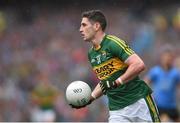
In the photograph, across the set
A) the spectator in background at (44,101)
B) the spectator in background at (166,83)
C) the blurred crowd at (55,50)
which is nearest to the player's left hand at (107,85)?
the spectator in background at (166,83)

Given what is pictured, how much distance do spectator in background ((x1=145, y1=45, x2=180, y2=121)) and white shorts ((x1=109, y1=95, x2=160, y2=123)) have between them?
3.89 metres

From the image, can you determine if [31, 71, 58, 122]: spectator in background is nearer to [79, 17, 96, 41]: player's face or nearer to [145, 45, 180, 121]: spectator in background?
[145, 45, 180, 121]: spectator in background

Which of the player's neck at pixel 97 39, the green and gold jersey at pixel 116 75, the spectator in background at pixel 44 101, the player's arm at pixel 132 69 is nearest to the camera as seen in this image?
the player's arm at pixel 132 69

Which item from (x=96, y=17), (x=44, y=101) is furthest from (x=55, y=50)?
(x=96, y=17)

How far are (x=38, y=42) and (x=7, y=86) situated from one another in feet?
5.05

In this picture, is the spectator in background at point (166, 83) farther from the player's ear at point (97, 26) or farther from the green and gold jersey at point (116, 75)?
the green and gold jersey at point (116, 75)

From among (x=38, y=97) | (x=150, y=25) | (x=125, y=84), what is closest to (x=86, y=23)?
(x=125, y=84)

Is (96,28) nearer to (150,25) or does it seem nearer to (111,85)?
(111,85)

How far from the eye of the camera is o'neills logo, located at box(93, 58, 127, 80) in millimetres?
7930

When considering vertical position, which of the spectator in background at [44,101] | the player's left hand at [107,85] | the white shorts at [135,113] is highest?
the player's left hand at [107,85]

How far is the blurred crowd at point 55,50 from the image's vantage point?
646 inches

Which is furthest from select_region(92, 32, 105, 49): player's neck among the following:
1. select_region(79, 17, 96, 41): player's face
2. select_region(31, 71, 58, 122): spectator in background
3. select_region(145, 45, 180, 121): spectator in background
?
select_region(31, 71, 58, 122): spectator in background

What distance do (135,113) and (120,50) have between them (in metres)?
0.75

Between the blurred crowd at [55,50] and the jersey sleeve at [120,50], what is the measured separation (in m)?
8.08
